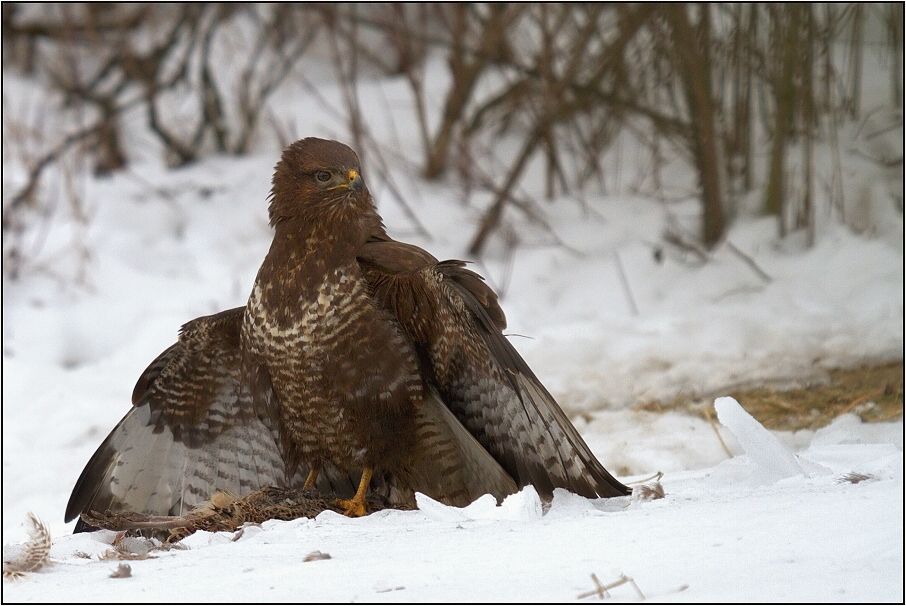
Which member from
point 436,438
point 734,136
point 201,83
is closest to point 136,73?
point 201,83

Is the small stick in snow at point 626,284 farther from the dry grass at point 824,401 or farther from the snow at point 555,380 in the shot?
the dry grass at point 824,401

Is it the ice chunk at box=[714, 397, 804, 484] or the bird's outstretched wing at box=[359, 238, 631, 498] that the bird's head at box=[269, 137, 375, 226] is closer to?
the bird's outstretched wing at box=[359, 238, 631, 498]

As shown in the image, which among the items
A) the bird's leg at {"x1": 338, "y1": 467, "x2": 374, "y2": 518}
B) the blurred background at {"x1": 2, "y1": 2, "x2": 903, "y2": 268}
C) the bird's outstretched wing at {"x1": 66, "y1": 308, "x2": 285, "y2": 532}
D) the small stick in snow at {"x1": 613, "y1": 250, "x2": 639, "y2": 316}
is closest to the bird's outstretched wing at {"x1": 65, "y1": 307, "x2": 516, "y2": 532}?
the bird's outstretched wing at {"x1": 66, "y1": 308, "x2": 285, "y2": 532}

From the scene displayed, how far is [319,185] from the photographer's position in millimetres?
3412

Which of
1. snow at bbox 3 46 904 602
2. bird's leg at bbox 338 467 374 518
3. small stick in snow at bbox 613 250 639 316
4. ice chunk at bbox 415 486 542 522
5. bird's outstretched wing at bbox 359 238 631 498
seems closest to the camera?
snow at bbox 3 46 904 602

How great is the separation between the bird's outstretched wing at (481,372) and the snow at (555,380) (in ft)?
0.47

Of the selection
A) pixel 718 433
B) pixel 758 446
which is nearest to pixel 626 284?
pixel 718 433

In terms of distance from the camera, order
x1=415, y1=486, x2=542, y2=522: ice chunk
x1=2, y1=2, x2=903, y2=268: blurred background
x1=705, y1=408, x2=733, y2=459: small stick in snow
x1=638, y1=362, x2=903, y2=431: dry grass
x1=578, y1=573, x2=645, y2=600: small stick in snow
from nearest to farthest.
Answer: x1=578, y1=573, x2=645, y2=600: small stick in snow, x1=415, y1=486, x2=542, y2=522: ice chunk, x1=705, y1=408, x2=733, y2=459: small stick in snow, x1=638, y1=362, x2=903, y2=431: dry grass, x1=2, y1=2, x2=903, y2=268: blurred background

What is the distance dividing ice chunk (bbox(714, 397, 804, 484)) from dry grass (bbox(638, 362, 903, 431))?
113cm

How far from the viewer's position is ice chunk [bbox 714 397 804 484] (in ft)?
10.2

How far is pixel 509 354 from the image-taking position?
10.1ft

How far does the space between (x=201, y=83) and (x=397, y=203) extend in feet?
6.95

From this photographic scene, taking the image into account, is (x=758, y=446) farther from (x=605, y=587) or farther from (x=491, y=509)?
(x=605, y=587)

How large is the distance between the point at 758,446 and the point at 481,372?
0.92 metres
